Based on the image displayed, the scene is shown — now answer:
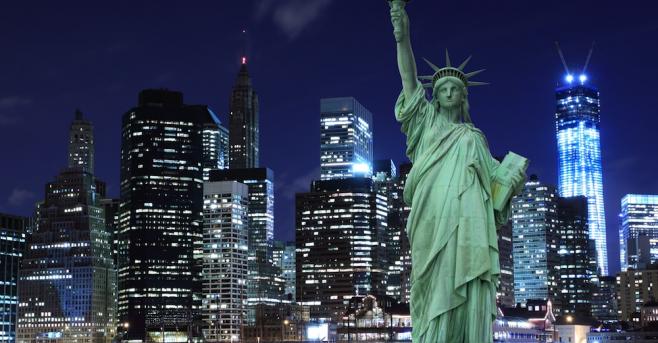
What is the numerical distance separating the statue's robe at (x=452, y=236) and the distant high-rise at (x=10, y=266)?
590 ft

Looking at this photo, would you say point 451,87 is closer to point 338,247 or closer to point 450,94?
point 450,94

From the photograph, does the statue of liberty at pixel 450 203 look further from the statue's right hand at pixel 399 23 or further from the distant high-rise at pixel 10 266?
the distant high-rise at pixel 10 266

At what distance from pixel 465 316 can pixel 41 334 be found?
17113cm

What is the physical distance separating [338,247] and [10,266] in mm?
59241

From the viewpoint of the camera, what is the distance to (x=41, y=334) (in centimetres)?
17812

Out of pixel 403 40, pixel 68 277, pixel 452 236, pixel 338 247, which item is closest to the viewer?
pixel 452 236

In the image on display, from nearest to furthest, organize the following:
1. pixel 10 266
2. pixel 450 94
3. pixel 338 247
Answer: pixel 450 94
pixel 10 266
pixel 338 247

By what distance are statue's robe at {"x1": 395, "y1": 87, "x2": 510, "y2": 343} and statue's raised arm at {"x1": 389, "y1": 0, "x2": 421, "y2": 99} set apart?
33 cm

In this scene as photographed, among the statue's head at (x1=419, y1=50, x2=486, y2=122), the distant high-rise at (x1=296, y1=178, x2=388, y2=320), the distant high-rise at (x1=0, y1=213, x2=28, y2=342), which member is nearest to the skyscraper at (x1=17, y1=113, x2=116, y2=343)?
the distant high-rise at (x1=0, y1=213, x2=28, y2=342)

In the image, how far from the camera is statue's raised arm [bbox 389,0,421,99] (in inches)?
672

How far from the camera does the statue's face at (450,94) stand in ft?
57.0

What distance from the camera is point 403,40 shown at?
17.1m

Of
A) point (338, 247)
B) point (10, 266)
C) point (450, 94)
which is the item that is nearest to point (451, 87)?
point (450, 94)

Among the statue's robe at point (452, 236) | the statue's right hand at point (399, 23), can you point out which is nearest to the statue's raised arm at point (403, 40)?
the statue's right hand at point (399, 23)
